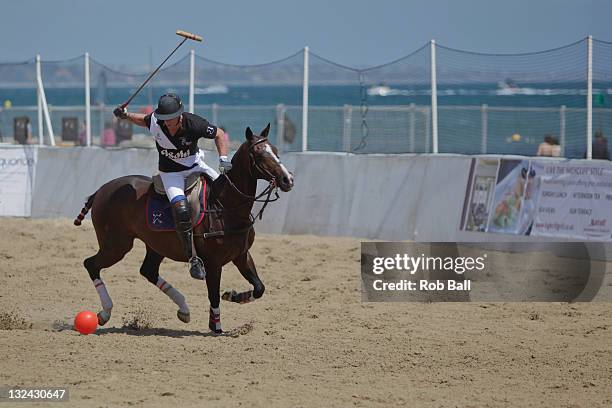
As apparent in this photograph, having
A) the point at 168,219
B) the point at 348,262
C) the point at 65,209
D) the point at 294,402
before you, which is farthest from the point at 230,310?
the point at 65,209

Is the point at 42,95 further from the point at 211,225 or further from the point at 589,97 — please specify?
the point at 211,225

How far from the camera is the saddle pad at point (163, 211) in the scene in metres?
10.4

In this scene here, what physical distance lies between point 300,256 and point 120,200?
4.98m

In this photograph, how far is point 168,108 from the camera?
1020 cm

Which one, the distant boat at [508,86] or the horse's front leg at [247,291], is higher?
the distant boat at [508,86]

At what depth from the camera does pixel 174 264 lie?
1527 cm

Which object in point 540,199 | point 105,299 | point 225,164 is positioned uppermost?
point 225,164

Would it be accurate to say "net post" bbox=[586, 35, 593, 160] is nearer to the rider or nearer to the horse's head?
the horse's head

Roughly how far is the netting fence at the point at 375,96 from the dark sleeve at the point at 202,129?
6.41 m

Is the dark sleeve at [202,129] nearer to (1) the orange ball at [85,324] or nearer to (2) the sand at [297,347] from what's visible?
(2) the sand at [297,347]

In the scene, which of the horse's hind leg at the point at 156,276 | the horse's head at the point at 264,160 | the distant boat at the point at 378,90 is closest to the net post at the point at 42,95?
the distant boat at the point at 378,90

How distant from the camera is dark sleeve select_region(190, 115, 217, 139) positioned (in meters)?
10.4

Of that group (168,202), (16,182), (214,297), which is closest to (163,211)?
(168,202)

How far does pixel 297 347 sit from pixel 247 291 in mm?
1182
